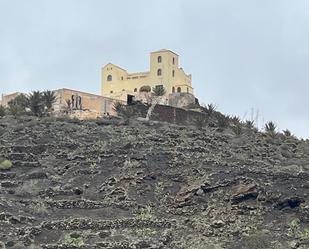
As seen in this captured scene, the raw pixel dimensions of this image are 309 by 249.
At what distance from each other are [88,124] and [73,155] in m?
7.50

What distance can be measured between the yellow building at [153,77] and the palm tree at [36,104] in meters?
11.4

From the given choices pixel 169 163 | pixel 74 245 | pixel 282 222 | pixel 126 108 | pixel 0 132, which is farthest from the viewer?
pixel 126 108

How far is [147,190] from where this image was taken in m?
35.2

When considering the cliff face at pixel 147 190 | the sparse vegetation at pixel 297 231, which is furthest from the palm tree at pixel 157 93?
the sparse vegetation at pixel 297 231

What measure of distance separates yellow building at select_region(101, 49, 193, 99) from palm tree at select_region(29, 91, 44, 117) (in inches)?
448

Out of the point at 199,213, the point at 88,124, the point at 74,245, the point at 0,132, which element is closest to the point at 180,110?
the point at 88,124

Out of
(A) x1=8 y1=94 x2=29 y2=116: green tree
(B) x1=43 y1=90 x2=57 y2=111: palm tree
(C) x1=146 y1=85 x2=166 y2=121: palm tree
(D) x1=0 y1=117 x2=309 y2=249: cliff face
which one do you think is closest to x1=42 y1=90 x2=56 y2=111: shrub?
(B) x1=43 y1=90 x2=57 y2=111: palm tree

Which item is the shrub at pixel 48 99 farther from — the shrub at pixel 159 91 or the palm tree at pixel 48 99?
the shrub at pixel 159 91

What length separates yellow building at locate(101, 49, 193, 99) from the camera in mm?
63531

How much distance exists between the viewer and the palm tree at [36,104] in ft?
168

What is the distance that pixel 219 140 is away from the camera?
45.3 metres

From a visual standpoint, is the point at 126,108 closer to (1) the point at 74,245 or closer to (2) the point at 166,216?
(2) the point at 166,216

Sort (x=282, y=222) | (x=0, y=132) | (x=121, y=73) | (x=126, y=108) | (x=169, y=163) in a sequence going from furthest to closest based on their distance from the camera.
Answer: (x=121, y=73)
(x=126, y=108)
(x=0, y=132)
(x=169, y=163)
(x=282, y=222)

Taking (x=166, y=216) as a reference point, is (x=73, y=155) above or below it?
above
